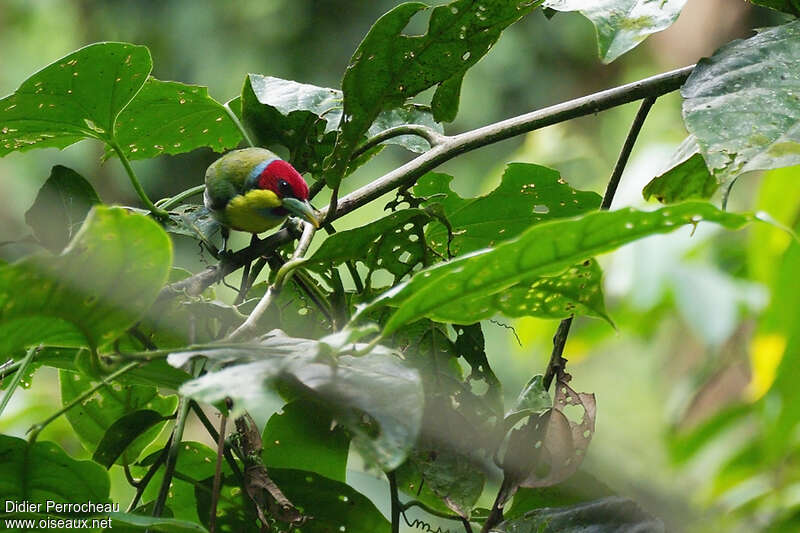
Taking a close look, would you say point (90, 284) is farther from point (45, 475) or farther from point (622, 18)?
point (622, 18)

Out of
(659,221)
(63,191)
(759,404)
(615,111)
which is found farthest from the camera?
(615,111)

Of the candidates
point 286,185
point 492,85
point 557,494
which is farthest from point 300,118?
point 492,85

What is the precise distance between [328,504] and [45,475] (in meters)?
0.24

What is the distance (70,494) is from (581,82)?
21.4 ft

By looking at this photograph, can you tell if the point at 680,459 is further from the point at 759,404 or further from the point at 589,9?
the point at 589,9

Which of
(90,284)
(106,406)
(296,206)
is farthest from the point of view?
(296,206)

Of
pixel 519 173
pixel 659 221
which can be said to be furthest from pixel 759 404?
pixel 659 221

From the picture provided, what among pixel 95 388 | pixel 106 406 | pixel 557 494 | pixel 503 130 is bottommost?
pixel 557 494

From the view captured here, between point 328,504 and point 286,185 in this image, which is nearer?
point 328,504

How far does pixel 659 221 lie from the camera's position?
0.49m

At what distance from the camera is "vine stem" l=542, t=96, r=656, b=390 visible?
2.54 ft

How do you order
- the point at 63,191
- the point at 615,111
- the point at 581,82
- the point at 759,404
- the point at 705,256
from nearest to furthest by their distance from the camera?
the point at 63,191
the point at 759,404
the point at 705,256
the point at 615,111
the point at 581,82

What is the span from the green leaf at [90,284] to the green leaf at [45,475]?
186mm

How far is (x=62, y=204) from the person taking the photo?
0.80 metres
